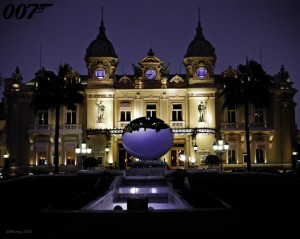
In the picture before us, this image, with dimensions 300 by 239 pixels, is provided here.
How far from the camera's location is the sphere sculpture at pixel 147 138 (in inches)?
1601

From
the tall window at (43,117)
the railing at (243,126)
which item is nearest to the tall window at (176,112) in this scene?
the railing at (243,126)

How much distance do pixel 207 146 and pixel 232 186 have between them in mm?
25625

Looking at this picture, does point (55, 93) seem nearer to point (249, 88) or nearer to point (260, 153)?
point (249, 88)

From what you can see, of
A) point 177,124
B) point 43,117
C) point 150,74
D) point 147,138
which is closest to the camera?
point 147,138

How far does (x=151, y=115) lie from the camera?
5925 centimetres

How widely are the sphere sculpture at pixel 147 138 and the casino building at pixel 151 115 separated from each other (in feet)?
54.1

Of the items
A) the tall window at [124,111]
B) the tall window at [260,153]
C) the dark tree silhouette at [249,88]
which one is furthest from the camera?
the tall window at [260,153]

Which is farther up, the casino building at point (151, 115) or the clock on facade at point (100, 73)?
the clock on facade at point (100, 73)

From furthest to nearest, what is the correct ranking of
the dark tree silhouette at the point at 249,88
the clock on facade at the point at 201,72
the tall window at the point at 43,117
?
1. the tall window at the point at 43,117
2. the clock on facade at the point at 201,72
3. the dark tree silhouette at the point at 249,88

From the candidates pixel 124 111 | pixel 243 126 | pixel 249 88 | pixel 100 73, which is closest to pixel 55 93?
pixel 100 73

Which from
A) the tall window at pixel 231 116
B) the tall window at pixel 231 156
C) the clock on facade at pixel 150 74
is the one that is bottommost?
the tall window at pixel 231 156

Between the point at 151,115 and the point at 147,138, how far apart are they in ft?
61.6

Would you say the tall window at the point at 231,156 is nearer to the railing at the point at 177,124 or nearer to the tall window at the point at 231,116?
the tall window at the point at 231,116

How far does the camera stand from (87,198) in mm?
25547
